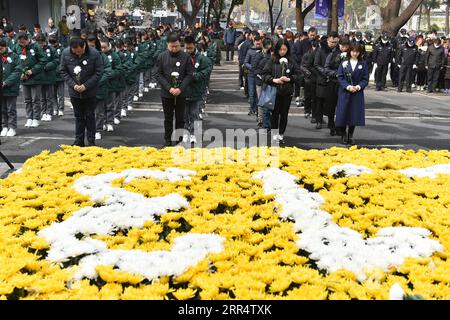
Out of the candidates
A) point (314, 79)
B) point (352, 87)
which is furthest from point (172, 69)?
point (314, 79)

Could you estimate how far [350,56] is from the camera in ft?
38.4

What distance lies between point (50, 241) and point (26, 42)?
30.1 ft

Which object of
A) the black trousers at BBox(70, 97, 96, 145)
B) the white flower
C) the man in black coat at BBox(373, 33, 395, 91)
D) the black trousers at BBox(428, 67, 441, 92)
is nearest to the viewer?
the white flower

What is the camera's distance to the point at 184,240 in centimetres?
434

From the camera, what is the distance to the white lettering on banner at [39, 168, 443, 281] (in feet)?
Result: 12.8

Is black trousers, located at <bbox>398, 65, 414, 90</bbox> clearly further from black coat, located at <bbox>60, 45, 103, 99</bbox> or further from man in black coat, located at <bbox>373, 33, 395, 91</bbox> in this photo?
black coat, located at <bbox>60, 45, 103, 99</bbox>

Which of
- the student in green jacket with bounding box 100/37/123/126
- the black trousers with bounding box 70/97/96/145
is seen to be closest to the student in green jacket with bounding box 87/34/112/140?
the student in green jacket with bounding box 100/37/123/126

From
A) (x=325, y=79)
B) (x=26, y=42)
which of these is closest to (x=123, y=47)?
(x=26, y=42)

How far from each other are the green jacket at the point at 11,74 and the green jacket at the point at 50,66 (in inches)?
49.1

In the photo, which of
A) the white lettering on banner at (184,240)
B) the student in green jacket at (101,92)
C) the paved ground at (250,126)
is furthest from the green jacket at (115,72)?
the white lettering on banner at (184,240)

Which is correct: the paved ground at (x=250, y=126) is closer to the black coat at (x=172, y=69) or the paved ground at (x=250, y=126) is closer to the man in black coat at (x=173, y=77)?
the man in black coat at (x=173, y=77)

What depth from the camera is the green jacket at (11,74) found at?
11.4m

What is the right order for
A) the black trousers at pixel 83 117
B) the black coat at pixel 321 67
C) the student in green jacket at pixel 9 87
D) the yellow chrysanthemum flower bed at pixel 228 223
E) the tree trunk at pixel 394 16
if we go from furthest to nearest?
the tree trunk at pixel 394 16 < the black coat at pixel 321 67 < the student in green jacket at pixel 9 87 < the black trousers at pixel 83 117 < the yellow chrysanthemum flower bed at pixel 228 223
